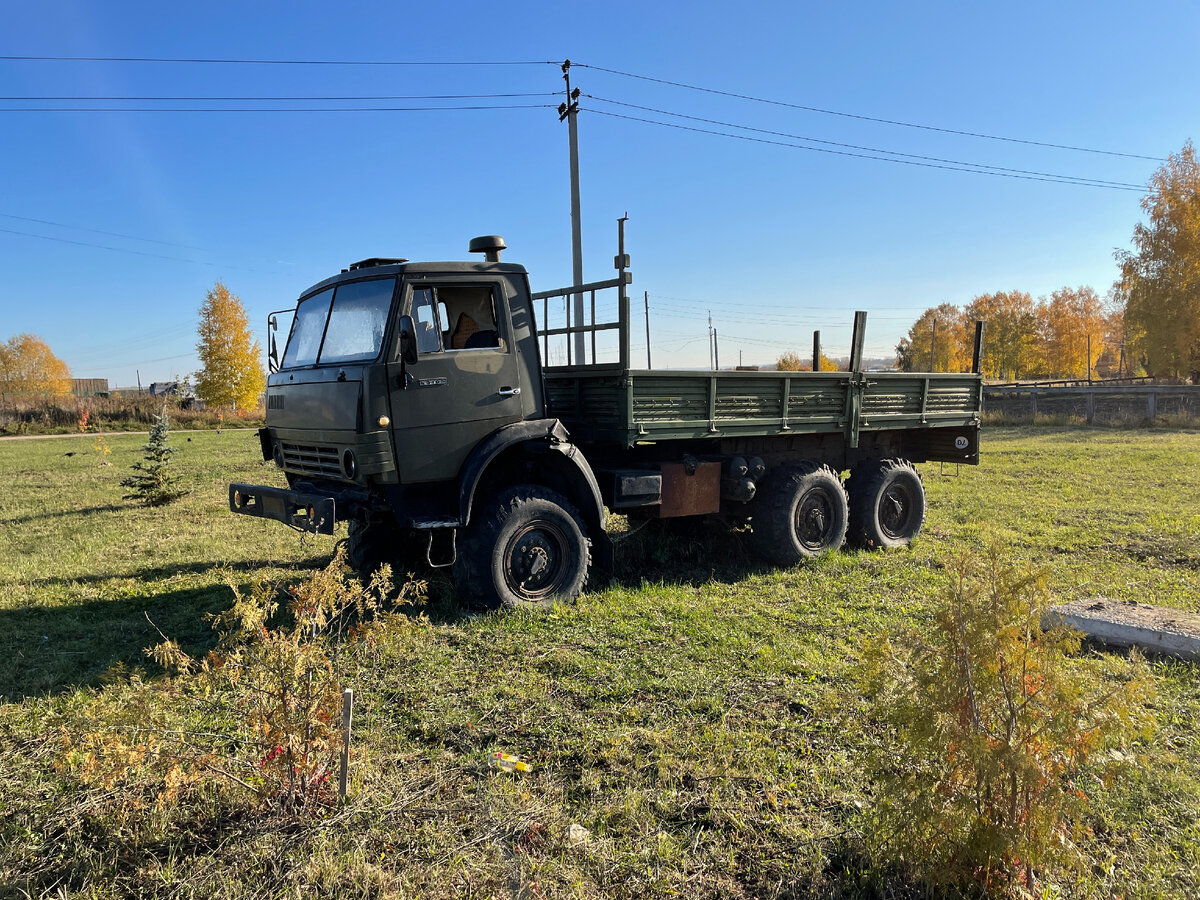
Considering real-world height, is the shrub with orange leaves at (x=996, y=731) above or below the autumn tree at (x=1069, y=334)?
below

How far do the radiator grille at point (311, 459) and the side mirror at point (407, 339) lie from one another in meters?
0.90

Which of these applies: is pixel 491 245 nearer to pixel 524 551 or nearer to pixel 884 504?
pixel 524 551

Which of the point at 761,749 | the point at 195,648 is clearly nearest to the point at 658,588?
the point at 761,749

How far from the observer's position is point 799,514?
23.9 feet

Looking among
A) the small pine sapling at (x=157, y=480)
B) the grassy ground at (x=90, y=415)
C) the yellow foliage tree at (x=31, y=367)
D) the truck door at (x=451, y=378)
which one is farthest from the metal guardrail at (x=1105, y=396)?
the yellow foliage tree at (x=31, y=367)

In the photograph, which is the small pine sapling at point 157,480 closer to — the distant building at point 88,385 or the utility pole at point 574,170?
the utility pole at point 574,170

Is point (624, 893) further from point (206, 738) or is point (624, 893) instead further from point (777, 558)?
point (777, 558)

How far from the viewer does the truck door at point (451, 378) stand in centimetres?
528

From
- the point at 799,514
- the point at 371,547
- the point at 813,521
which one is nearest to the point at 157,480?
the point at 371,547

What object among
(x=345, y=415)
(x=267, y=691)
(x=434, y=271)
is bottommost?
(x=267, y=691)

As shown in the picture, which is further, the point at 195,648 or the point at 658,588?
the point at 658,588

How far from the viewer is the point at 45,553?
8219 mm

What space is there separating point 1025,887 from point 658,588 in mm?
4218

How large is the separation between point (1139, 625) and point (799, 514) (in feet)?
9.57
